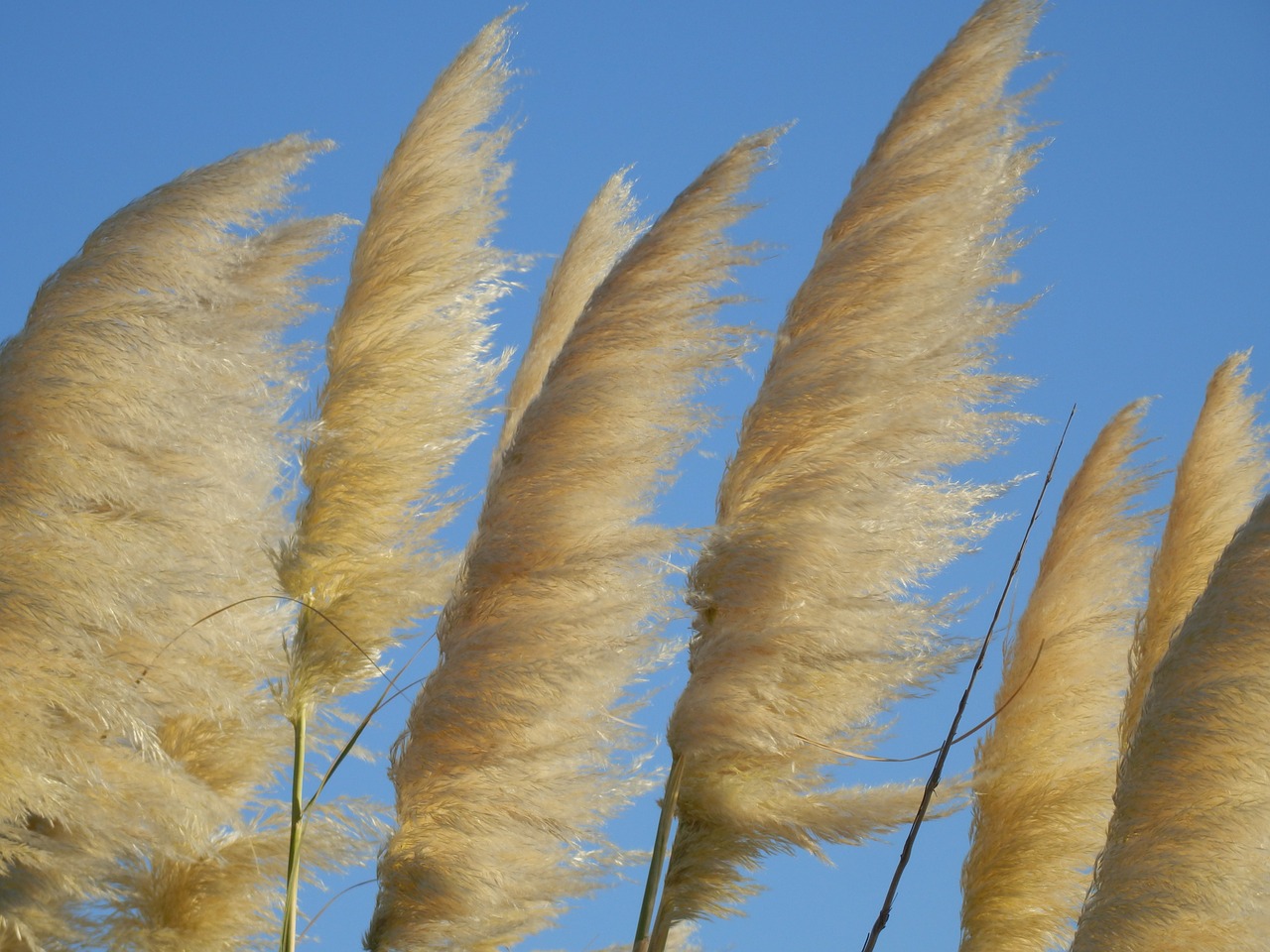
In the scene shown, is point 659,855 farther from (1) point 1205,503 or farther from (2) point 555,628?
(1) point 1205,503

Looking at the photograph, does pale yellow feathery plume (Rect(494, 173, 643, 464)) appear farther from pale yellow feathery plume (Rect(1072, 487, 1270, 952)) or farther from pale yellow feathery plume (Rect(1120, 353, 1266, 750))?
pale yellow feathery plume (Rect(1072, 487, 1270, 952))

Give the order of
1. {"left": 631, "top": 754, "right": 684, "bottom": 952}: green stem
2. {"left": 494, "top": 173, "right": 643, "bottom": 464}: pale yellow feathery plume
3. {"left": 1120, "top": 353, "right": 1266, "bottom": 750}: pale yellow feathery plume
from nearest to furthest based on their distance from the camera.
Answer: {"left": 631, "top": 754, "right": 684, "bottom": 952}: green stem, {"left": 1120, "top": 353, "right": 1266, "bottom": 750}: pale yellow feathery plume, {"left": 494, "top": 173, "right": 643, "bottom": 464}: pale yellow feathery plume

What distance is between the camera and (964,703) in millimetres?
2930

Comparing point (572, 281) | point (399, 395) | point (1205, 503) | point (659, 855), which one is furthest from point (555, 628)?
point (1205, 503)

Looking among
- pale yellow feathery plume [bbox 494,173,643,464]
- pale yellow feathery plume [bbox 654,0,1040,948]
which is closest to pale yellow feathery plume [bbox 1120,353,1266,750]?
pale yellow feathery plume [bbox 654,0,1040,948]

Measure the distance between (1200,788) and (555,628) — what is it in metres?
1.28

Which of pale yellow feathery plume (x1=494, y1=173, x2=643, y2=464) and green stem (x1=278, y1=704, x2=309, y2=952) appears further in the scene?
pale yellow feathery plume (x1=494, y1=173, x2=643, y2=464)

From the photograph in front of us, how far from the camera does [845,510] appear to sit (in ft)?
10.1

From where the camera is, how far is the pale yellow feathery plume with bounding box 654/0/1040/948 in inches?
118

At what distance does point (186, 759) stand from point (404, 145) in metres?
1.70

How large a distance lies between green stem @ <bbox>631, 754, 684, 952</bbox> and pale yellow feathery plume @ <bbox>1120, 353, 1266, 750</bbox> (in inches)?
51.3

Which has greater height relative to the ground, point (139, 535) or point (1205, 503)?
point (1205, 503)

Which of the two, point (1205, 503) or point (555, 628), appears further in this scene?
point (1205, 503)

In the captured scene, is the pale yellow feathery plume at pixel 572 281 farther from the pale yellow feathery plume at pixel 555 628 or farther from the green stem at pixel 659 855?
the green stem at pixel 659 855
